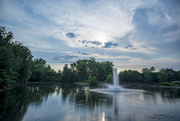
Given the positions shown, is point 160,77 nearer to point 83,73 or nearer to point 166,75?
point 166,75

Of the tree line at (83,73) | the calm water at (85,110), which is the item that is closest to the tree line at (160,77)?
the tree line at (83,73)

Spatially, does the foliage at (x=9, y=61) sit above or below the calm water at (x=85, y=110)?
above

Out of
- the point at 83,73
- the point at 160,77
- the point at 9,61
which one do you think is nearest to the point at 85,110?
the point at 9,61

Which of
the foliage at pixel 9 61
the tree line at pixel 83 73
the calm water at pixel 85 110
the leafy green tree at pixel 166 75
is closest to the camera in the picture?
the calm water at pixel 85 110

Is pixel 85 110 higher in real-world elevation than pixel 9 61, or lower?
lower

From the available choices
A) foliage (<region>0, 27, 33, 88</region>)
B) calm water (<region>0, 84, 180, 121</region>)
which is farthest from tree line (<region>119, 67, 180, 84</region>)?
calm water (<region>0, 84, 180, 121</region>)

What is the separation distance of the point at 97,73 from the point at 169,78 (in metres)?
43.2

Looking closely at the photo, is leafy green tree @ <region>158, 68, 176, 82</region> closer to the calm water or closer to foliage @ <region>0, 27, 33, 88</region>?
the calm water

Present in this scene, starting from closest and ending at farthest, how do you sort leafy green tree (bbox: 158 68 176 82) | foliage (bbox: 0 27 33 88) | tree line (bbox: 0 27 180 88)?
foliage (bbox: 0 27 33 88) → tree line (bbox: 0 27 180 88) → leafy green tree (bbox: 158 68 176 82)

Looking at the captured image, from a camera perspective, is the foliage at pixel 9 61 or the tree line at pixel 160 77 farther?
the tree line at pixel 160 77

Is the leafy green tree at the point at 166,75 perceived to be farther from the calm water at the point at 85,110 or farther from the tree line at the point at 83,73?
the calm water at the point at 85,110

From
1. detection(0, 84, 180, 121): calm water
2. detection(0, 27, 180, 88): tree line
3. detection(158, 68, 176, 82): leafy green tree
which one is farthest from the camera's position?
detection(158, 68, 176, 82): leafy green tree

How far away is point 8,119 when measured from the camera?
31.1ft

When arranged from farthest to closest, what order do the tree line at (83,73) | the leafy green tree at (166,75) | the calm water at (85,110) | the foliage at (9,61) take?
the leafy green tree at (166,75) < the tree line at (83,73) < the foliage at (9,61) < the calm water at (85,110)
